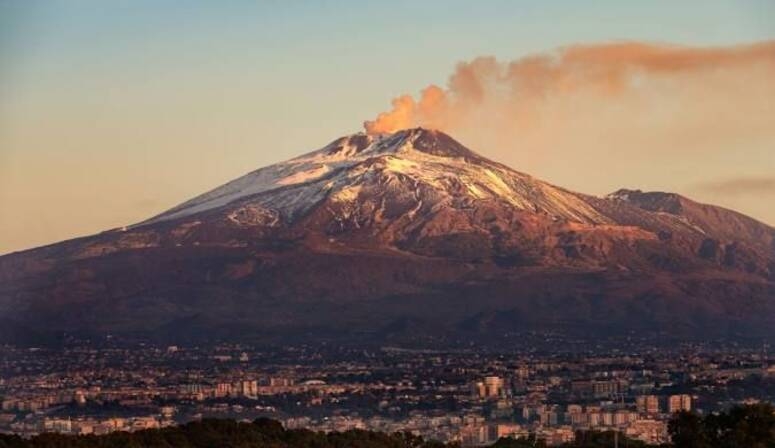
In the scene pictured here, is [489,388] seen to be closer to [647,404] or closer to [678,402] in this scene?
[678,402]

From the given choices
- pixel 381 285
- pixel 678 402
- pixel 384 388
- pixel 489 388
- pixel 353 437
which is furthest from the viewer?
pixel 381 285

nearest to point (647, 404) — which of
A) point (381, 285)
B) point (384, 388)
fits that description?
point (384, 388)

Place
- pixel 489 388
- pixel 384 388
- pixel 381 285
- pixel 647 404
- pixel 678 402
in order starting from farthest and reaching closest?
pixel 381 285 → pixel 384 388 → pixel 489 388 → pixel 678 402 → pixel 647 404

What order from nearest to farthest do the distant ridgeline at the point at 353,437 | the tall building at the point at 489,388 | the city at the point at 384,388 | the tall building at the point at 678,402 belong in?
the distant ridgeline at the point at 353,437 < the city at the point at 384,388 < the tall building at the point at 678,402 < the tall building at the point at 489,388

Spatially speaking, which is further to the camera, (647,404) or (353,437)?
(647,404)

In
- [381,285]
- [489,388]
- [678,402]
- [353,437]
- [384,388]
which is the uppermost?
[381,285]

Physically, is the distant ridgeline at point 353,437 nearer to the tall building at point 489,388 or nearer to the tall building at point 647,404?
the tall building at point 647,404

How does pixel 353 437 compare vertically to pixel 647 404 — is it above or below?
below

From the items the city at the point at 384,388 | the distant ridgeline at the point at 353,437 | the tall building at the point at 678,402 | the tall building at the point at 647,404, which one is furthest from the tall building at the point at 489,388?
the distant ridgeline at the point at 353,437
